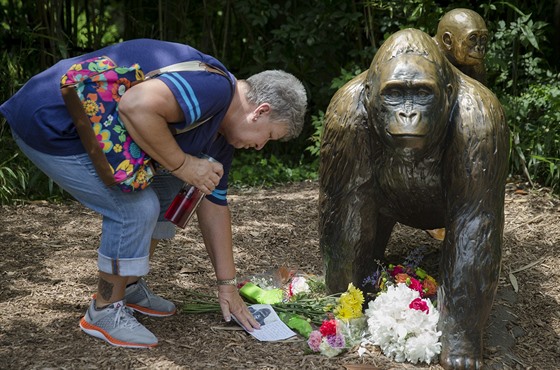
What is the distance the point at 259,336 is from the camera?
9.73 ft

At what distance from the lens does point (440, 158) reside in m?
2.83

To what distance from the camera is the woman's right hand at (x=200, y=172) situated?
2.65m

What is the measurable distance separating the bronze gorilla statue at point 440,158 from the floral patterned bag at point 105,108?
0.58 metres

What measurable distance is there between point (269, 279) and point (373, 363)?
920 mm

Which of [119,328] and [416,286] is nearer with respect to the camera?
[119,328]

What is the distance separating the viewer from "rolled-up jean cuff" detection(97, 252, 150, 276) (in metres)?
2.72

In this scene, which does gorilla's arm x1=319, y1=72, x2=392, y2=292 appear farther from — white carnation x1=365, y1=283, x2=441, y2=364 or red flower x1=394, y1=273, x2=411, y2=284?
white carnation x1=365, y1=283, x2=441, y2=364

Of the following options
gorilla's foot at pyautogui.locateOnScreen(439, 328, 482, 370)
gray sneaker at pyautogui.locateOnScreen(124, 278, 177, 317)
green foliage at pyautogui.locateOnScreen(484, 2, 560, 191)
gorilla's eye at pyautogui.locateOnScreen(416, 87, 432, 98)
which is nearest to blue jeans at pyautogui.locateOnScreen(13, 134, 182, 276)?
gray sneaker at pyautogui.locateOnScreen(124, 278, 177, 317)

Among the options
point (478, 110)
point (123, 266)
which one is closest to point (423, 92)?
point (478, 110)

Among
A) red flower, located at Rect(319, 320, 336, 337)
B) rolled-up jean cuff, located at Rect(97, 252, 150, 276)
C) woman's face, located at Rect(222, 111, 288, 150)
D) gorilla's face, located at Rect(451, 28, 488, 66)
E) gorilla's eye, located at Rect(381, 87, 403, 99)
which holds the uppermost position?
gorilla's eye, located at Rect(381, 87, 403, 99)

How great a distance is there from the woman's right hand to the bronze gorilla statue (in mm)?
516

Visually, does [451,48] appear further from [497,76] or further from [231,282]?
[497,76]

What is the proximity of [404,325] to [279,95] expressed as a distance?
92 centimetres

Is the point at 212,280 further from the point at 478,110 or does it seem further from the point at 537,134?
the point at 537,134
